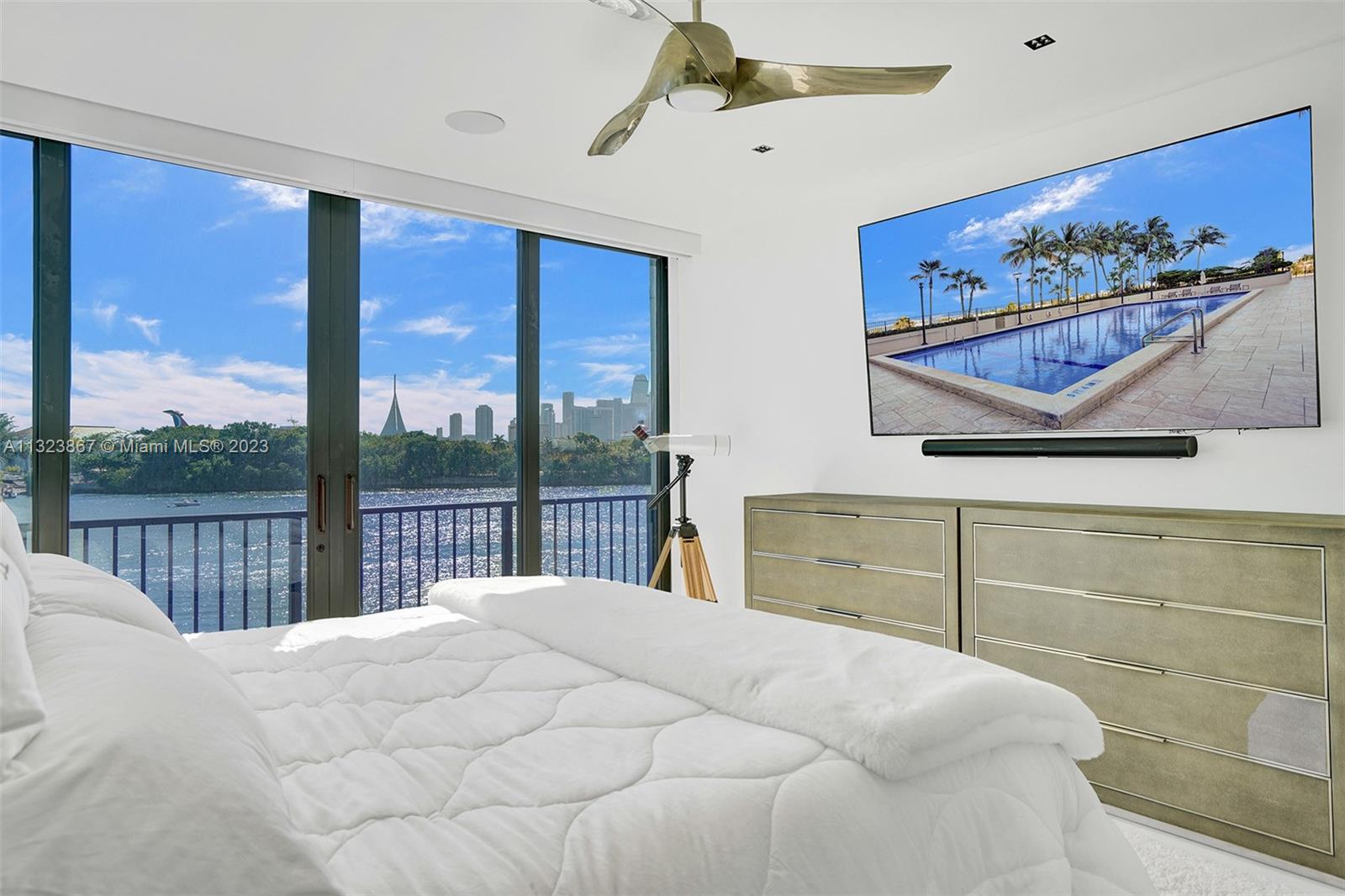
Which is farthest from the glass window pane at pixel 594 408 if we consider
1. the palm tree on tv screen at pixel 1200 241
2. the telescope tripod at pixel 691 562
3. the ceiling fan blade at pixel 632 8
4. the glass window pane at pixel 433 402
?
the palm tree on tv screen at pixel 1200 241

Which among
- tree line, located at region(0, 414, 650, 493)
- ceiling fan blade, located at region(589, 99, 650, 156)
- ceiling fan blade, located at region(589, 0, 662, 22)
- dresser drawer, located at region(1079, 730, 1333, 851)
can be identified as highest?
ceiling fan blade, located at region(589, 0, 662, 22)

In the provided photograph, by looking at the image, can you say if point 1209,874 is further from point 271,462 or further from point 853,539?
point 271,462

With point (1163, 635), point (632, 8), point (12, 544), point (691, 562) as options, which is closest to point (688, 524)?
point (691, 562)

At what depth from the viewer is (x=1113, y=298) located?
2.97m

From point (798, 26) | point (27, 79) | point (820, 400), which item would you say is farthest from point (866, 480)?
point (27, 79)

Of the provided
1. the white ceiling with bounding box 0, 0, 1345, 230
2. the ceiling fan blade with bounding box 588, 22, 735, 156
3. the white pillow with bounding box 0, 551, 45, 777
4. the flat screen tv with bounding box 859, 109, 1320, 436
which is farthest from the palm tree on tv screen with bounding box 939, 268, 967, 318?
the white pillow with bounding box 0, 551, 45, 777

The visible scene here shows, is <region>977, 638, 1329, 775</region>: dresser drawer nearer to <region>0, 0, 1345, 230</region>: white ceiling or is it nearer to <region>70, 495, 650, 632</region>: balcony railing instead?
<region>0, 0, 1345, 230</region>: white ceiling

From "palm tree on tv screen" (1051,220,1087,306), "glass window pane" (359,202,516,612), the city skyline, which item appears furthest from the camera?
the city skyline

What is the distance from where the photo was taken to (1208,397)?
2.77 metres

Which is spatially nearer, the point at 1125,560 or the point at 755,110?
the point at 1125,560

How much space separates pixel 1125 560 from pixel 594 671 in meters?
1.83

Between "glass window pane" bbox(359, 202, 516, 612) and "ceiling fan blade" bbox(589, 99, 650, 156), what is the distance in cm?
168

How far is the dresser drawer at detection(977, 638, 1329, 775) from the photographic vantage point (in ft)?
7.44

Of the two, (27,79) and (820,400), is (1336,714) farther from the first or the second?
(27,79)
